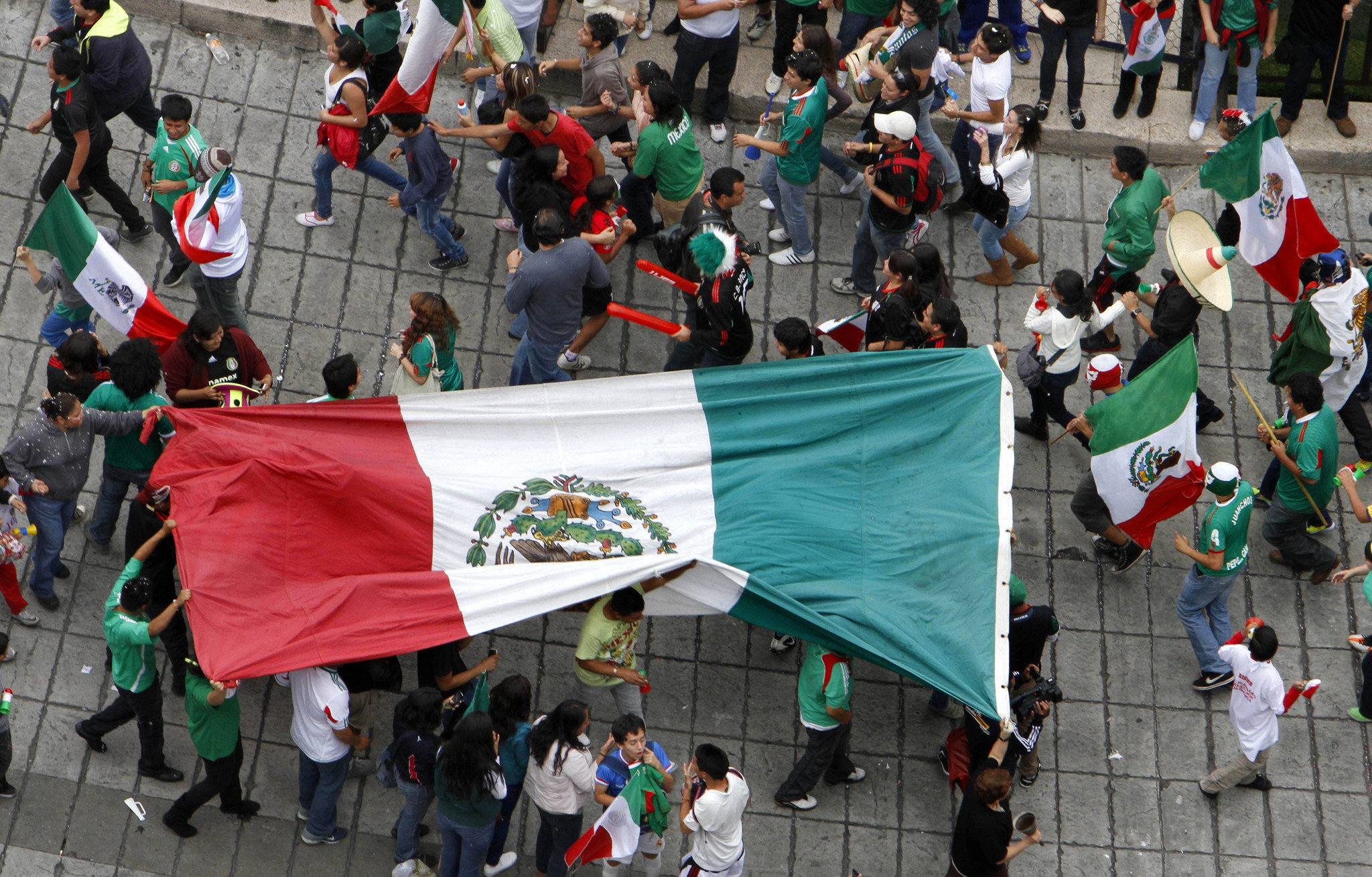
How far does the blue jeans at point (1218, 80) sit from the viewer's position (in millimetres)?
12617

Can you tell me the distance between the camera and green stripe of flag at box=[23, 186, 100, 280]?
10.1 m

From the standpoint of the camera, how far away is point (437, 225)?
37.9 feet

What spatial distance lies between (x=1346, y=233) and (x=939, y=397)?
492cm

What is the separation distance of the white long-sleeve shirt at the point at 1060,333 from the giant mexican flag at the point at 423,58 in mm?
4858

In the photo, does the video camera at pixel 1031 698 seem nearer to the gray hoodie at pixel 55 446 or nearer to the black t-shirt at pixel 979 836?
the black t-shirt at pixel 979 836

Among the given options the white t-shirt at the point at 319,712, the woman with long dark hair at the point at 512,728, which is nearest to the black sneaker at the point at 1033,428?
the woman with long dark hair at the point at 512,728

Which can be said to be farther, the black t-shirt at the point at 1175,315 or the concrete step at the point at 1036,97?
the concrete step at the point at 1036,97

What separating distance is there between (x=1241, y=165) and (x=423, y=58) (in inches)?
249

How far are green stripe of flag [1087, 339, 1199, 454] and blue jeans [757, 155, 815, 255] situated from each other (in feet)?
9.45

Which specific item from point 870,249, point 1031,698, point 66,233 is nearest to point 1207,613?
point 1031,698

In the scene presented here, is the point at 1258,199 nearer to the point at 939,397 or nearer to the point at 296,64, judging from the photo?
the point at 939,397

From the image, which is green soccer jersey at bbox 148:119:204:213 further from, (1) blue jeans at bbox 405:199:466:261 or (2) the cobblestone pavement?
(1) blue jeans at bbox 405:199:466:261

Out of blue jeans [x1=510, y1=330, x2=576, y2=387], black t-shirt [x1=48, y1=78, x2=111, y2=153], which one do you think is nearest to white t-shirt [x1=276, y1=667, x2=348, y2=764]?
blue jeans [x1=510, y1=330, x2=576, y2=387]

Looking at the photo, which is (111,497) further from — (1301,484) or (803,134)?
(1301,484)
